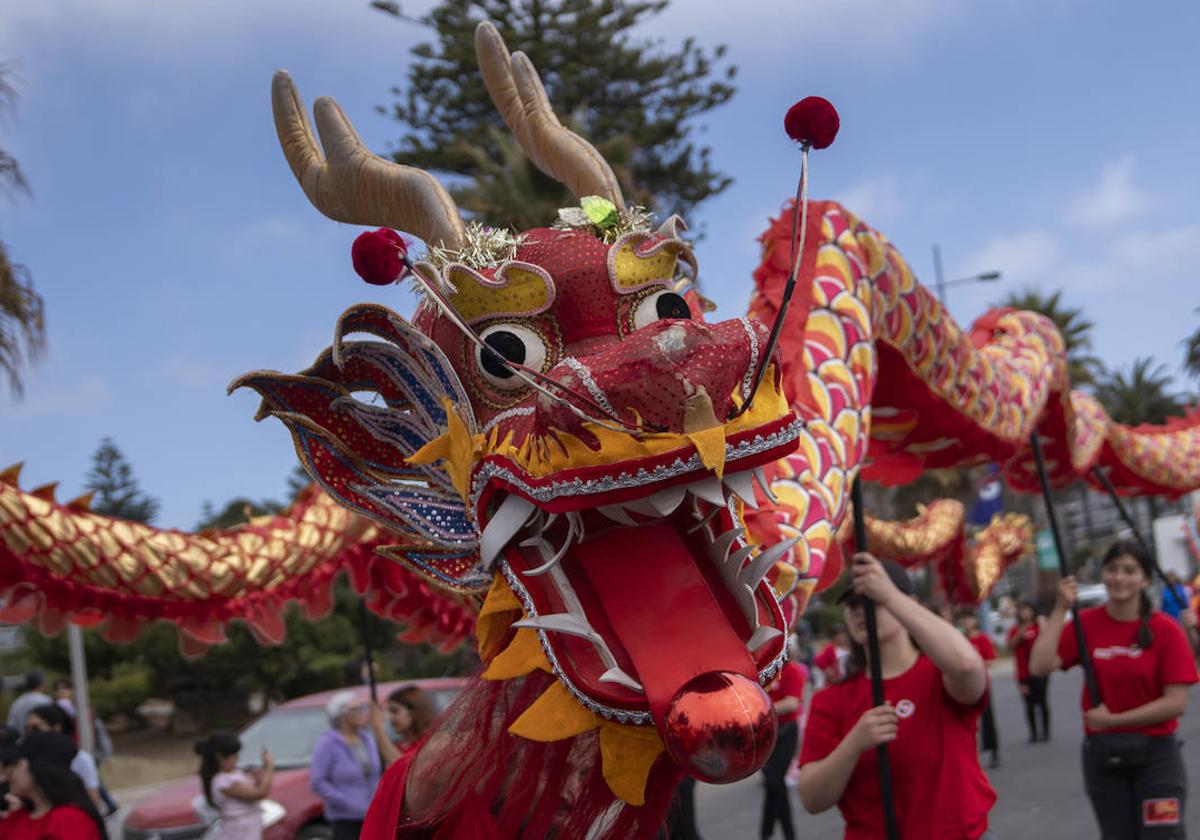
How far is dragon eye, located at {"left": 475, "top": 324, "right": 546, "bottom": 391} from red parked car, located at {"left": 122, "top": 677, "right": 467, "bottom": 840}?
16.7 feet

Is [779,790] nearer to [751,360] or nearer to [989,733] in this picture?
[989,733]

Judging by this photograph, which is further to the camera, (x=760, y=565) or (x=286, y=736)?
(x=286, y=736)

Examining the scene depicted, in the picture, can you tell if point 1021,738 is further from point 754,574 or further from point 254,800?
point 754,574

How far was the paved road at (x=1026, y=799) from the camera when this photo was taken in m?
7.64

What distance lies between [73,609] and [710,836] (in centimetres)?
566

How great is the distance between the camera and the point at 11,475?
13.1 ft

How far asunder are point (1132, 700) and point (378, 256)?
3.65 meters

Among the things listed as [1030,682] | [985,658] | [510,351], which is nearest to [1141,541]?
[985,658]

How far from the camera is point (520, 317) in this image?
8.20 feet

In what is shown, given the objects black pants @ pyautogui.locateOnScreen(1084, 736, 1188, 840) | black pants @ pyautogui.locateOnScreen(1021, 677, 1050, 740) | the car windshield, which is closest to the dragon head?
black pants @ pyautogui.locateOnScreen(1084, 736, 1188, 840)

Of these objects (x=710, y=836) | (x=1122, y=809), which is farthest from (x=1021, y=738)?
(x=1122, y=809)

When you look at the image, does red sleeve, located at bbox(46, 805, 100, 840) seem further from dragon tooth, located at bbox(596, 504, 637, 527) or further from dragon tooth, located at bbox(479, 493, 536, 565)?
dragon tooth, located at bbox(596, 504, 637, 527)

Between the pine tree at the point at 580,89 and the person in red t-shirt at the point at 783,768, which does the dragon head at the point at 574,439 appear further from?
the pine tree at the point at 580,89

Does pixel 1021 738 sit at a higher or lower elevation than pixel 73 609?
lower
